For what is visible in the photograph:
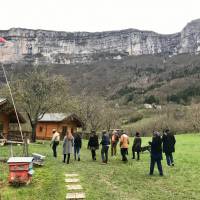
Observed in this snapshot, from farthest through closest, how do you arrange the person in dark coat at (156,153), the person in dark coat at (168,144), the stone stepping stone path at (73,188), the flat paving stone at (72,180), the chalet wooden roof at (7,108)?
the chalet wooden roof at (7,108)
the person in dark coat at (168,144)
the person in dark coat at (156,153)
the flat paving stone at (72,180)
the stone stepping stone path at (73,188)

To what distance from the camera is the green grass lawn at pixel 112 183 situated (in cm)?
1264

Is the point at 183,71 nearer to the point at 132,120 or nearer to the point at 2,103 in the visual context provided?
the point at 132,120

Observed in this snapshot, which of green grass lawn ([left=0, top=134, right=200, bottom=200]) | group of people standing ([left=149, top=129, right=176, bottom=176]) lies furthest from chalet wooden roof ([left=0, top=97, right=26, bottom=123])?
group of people standing ([left=149, top=129, right=176, bottom=176])

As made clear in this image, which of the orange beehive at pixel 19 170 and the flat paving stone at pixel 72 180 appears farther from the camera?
the flat paving stone at pixel 72 180

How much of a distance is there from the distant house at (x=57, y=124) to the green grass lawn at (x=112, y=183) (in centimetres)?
3122

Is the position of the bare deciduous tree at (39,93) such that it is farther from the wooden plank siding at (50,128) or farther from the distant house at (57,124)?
the wooden plank siding at (50,128)

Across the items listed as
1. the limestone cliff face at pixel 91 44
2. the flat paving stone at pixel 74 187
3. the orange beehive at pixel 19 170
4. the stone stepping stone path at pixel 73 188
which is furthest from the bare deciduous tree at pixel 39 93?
the limestone cliff face at pixel 91 44

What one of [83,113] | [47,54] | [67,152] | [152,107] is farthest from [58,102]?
[47,54]

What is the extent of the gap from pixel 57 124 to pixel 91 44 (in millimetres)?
134308

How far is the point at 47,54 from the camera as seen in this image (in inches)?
7042

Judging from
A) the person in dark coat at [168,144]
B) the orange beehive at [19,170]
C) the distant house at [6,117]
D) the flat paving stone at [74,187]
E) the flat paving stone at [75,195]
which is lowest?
the flat paving stone at [75,195]

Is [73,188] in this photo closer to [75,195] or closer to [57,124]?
[75,195]

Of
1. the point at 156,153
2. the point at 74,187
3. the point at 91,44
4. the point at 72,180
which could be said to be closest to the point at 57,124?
A: the point at 156,153

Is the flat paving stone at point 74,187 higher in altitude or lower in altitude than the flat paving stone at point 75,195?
higher
